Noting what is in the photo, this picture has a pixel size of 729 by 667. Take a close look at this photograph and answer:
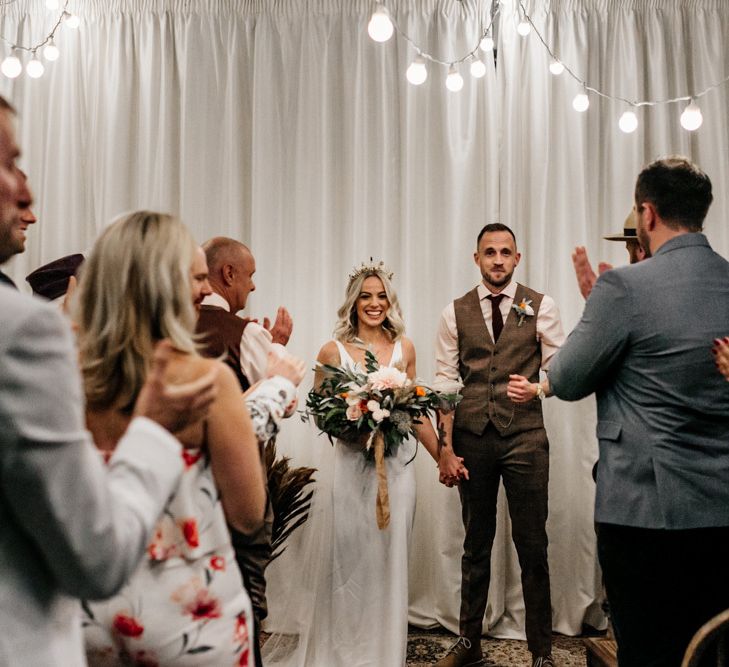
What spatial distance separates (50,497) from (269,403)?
3.56ft

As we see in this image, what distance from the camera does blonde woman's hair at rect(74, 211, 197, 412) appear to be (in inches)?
56.7

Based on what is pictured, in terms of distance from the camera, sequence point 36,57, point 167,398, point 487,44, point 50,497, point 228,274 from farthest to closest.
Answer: point 36,57
point 487,44
point 228,274
point 167,398
point 50,497

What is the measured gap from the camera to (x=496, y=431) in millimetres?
4059

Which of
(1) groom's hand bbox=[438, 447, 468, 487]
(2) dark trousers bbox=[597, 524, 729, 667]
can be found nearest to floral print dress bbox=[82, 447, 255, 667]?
(2) dark trousers bbox=[597, 524, 729, 667]

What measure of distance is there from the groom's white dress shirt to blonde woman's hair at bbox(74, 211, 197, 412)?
0.54 meters

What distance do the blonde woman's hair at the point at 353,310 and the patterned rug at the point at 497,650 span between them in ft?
5.54

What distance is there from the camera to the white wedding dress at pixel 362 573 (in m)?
3.74

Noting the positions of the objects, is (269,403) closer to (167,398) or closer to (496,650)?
(167,398)

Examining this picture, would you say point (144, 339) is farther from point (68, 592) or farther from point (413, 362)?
point (413, 362)

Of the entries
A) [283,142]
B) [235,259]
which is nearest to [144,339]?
[235,259]

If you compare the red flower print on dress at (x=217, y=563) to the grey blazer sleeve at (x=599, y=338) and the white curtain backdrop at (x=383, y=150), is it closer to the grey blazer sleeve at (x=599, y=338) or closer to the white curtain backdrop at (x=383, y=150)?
the grey blazer sleeve at (x=599, y=338)

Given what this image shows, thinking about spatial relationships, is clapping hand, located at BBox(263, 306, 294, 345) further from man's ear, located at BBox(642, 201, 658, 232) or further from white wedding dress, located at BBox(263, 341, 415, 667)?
man's ear, located at BBox(642, 201, 658, 232)

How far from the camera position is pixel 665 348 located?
6.98 feet

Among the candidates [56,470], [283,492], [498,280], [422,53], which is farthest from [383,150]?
[56,470]
